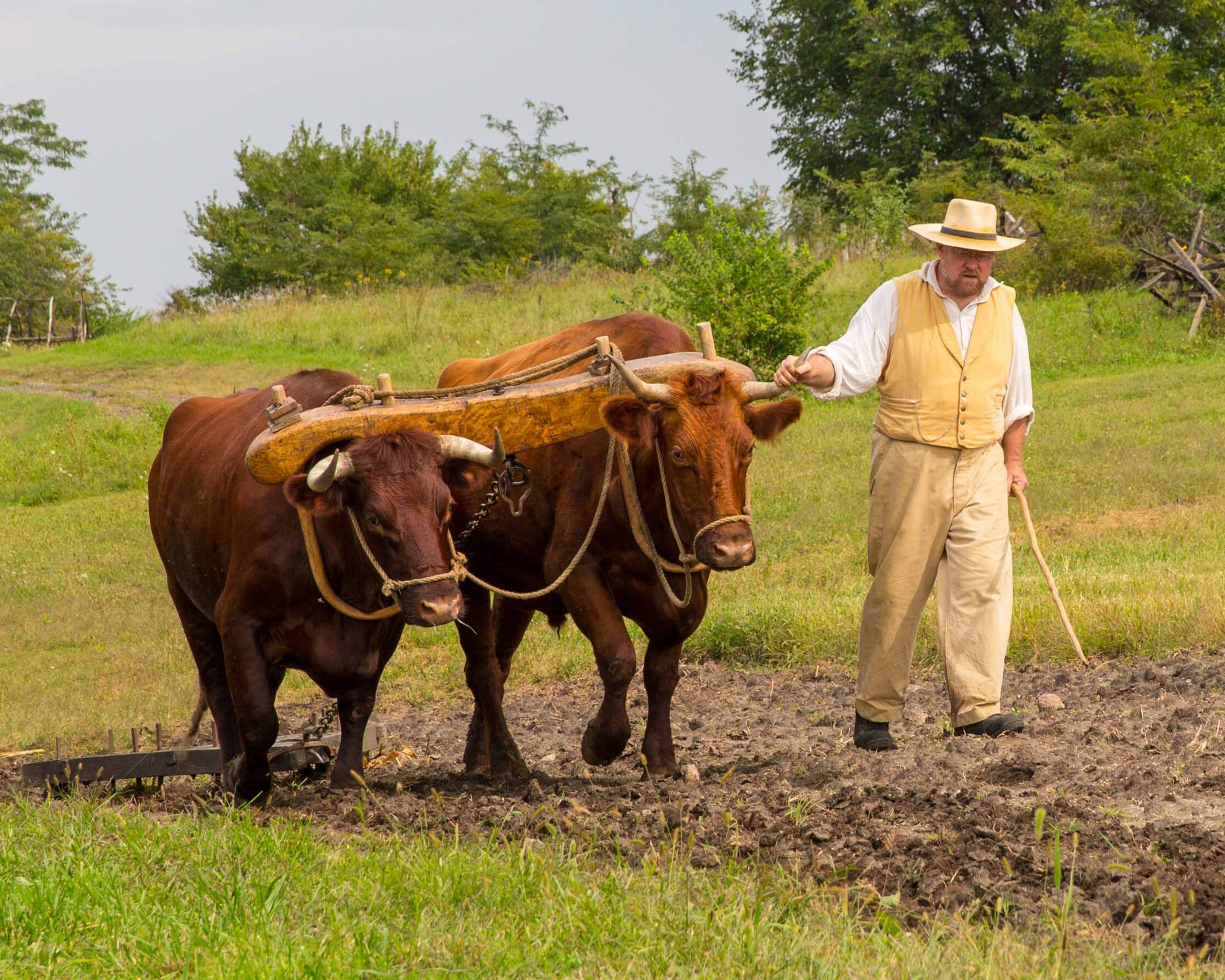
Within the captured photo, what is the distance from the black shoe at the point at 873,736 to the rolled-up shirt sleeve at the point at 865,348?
1.52m

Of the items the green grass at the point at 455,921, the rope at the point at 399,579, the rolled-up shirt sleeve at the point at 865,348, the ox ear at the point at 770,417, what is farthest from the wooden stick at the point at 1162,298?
the green grass at the point at 455,921

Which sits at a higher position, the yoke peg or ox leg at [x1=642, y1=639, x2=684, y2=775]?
the yoke peg

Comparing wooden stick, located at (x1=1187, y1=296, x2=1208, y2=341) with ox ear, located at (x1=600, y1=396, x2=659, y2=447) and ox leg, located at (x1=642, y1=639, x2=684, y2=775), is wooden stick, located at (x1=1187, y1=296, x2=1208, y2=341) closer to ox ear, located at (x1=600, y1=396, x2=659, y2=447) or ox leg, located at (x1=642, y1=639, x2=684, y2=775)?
ox leg, located at (x1=642, y1=639, x2=684, y2=775)

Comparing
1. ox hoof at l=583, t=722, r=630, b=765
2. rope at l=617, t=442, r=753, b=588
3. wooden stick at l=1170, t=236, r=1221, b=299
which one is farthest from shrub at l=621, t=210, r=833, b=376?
ox hoof at l=583, t=722, r=630, b=765

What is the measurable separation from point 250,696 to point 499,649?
2.06 metres

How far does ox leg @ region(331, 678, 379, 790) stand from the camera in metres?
6.11

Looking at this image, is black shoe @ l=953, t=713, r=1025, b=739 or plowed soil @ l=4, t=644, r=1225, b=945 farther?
black shoe @ l=953, t=713, r=1025, b=739

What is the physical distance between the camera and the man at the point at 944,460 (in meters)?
6.45

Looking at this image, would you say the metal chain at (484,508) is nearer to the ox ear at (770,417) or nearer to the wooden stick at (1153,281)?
the ox ear at (770,417)

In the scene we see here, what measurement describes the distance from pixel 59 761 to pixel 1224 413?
14900 millimetres

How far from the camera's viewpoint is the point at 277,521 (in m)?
6.00

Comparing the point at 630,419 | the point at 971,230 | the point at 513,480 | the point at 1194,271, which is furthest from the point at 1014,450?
the point at 1194,271

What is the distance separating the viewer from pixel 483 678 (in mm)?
6988

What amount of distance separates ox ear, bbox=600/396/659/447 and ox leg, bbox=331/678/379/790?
1.52 m
